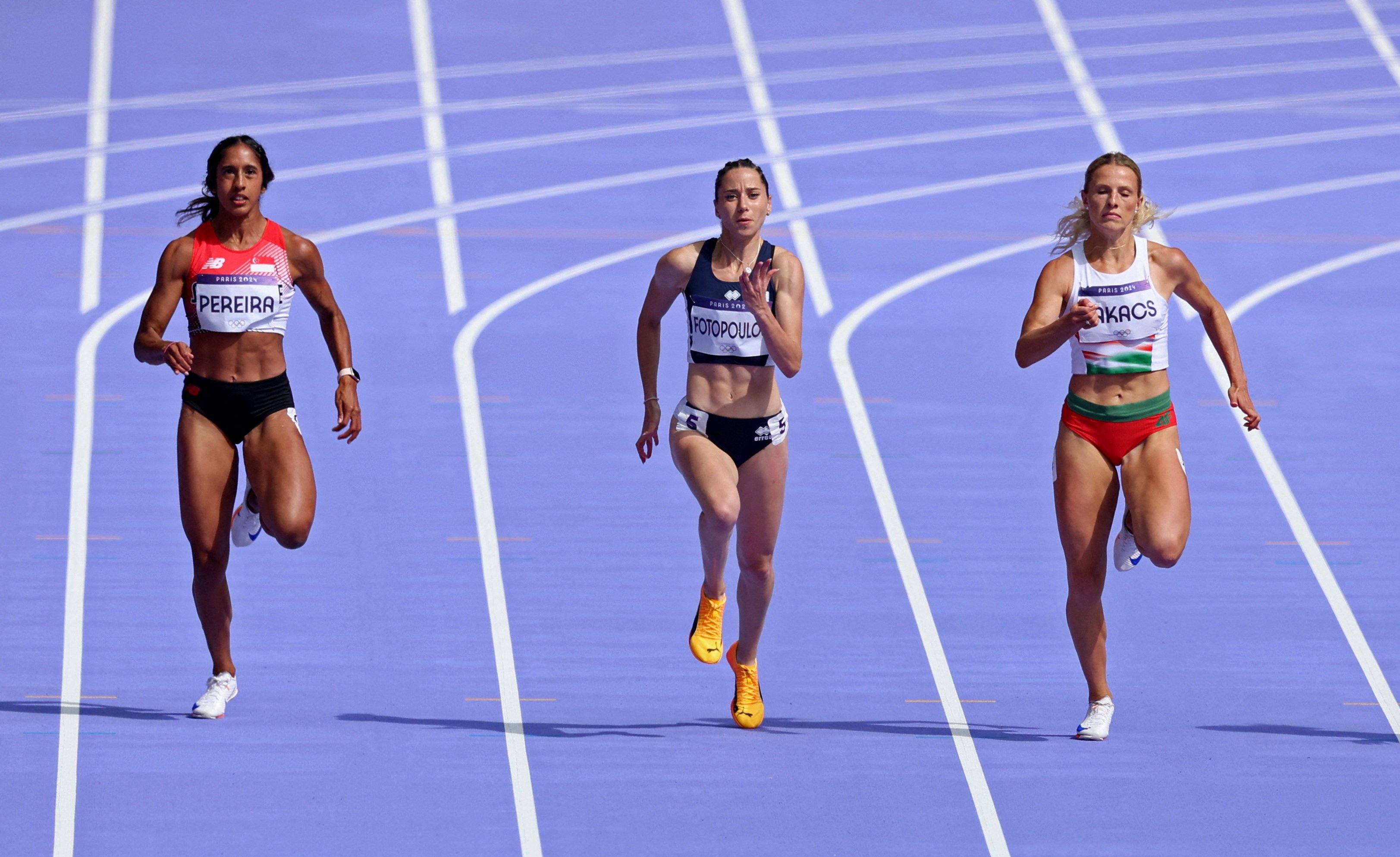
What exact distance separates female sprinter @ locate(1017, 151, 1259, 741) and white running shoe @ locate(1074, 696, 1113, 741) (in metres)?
0.34

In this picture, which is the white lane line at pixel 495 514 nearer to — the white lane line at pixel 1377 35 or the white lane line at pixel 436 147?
the white lane line at pixel 436 147

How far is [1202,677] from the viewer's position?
7906mm

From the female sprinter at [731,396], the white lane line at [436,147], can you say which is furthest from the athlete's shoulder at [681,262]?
the white lane line at [436,147]

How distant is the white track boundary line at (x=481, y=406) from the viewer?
273 inches

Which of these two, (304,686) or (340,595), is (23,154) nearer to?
(340,595)

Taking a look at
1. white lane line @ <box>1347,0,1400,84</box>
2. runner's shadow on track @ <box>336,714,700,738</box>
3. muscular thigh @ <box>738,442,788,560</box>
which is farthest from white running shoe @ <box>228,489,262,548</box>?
white lane line @ <box>1347,0,1400,84</box>

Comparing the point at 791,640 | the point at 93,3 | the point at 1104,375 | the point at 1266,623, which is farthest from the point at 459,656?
the point at 93,3

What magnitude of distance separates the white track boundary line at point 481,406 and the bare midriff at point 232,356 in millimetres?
1502

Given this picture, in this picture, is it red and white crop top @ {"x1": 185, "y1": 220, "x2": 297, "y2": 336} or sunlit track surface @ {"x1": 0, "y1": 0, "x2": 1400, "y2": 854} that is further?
red and white crop top @ {"x1": 185, "y1": 220, "x2": 297, "y2": 336}

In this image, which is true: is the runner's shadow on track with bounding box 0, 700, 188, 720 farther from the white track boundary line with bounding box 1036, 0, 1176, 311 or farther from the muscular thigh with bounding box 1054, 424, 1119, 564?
the white track boundary line with bounding box 1036, 0, 1176, 311

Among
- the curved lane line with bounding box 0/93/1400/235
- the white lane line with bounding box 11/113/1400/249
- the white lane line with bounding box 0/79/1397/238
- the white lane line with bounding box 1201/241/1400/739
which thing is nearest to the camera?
the white lane line with bounding box 1201/241/1400/739

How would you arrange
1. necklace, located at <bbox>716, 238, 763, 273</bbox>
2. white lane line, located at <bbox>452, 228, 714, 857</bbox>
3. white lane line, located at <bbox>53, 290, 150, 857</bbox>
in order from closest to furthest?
1. white lane line, located at <bbox>53, 290, 150, 857</bbox>
2. white lane line, located at <bbox>452, 228, 714, 857</bbox>
3. necklace, located at <bbox>716, 238, 763, 273</bbox>

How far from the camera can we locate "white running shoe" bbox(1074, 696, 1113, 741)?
23.2 ft

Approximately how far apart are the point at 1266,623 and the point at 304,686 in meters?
3.87
